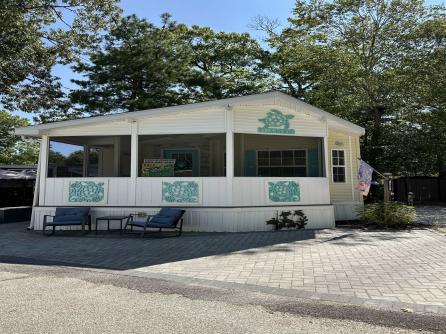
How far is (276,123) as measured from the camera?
11930 millimetres

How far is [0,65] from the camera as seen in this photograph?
60.1 feet

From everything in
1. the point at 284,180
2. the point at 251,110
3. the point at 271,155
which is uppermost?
the point at 251,110

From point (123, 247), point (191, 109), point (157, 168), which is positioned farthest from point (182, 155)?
point (123, 247)

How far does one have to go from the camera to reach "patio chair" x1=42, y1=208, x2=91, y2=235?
1086cm

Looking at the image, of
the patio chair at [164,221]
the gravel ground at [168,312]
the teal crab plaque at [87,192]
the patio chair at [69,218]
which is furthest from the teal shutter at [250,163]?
the gravel ground at [168,312]

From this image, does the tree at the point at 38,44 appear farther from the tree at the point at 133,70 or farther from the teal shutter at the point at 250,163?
the teal shutter at the point at 250,163

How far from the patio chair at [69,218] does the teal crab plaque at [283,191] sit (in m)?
5.22

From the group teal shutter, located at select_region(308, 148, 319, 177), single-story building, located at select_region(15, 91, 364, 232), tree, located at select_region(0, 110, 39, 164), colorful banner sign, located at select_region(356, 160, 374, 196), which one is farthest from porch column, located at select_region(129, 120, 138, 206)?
tree, located at select_region(0, 110, 39, 164)

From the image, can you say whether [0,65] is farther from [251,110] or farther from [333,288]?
[333,288]

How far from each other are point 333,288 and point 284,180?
20.8 feet

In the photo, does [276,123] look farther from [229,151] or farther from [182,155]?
[182,155]

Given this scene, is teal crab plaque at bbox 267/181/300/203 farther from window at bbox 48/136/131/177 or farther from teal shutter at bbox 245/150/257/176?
window at bbox 48/136/131/177

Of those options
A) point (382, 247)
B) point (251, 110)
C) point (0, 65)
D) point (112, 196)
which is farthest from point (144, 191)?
point (0, 65)

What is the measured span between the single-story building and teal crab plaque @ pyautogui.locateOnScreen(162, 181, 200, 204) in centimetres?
3
